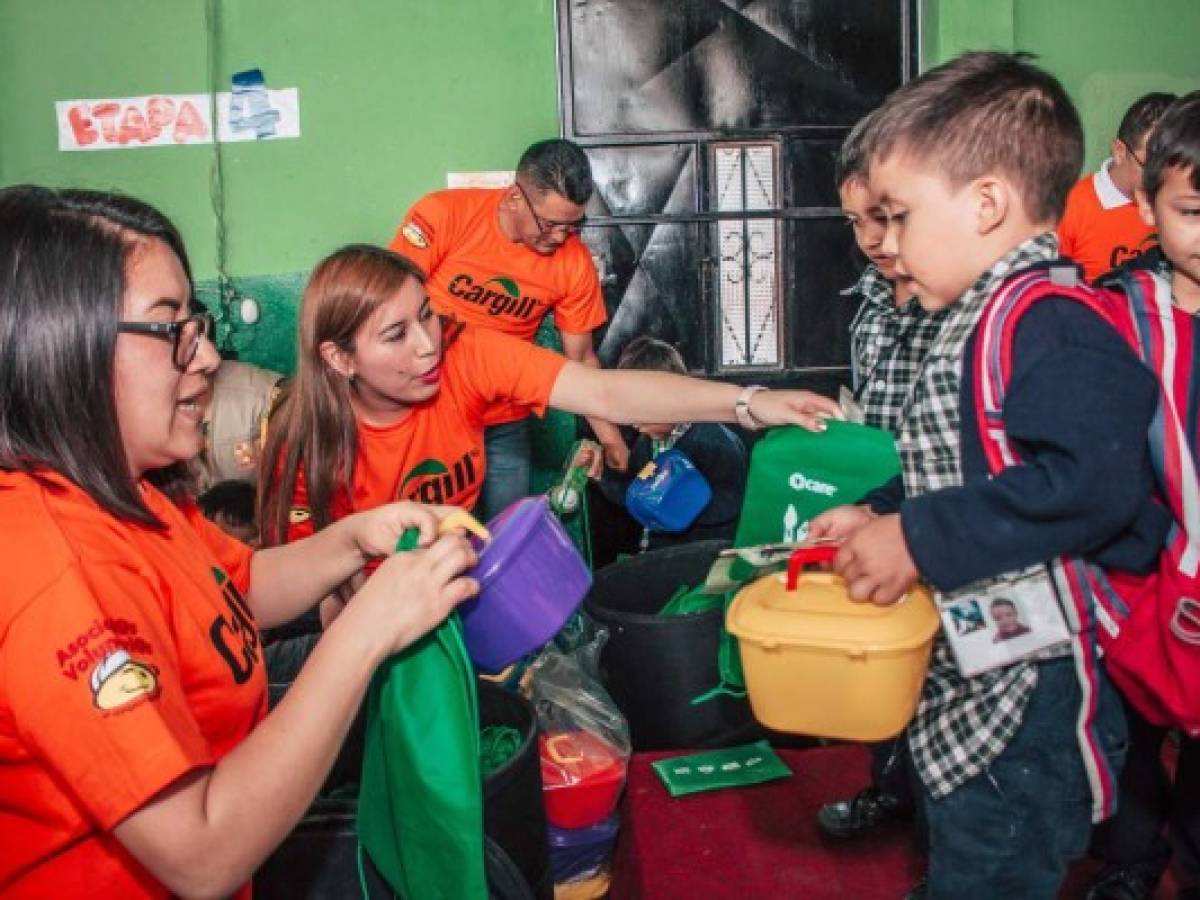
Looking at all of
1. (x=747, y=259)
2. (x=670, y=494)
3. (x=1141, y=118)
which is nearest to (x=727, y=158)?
(x=747, y=259)

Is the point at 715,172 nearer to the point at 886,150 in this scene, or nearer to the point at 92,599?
the point at 886,150

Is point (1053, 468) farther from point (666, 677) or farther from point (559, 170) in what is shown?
point (559, 170)

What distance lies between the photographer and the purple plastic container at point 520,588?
1.46 m

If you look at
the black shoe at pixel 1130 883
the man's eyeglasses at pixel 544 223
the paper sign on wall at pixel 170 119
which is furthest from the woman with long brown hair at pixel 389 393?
the paper sign on wall at pixel 170 119

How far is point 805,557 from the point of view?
136 cm

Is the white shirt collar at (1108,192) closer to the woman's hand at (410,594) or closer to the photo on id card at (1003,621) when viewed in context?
the photo on id card at (1003,621)

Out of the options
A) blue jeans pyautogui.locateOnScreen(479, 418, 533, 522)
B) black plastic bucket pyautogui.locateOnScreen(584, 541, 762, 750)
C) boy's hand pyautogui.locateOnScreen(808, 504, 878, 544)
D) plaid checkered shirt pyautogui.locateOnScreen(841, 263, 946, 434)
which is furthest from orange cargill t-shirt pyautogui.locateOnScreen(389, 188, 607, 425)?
boy's hand pyautogui.locateOnScreen(808, 504, 878, 544)

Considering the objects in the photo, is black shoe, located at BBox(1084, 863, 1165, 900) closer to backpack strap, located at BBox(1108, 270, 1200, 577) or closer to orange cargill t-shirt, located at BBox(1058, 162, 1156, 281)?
backpack strap, located at BBox(1108, 270, 1200, 577)

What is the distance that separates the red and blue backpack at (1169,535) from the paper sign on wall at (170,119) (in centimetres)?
359

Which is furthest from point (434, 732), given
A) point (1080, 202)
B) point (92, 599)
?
point (1080, 202)

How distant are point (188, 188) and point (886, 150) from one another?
11.7 ft

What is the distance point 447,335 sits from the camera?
7.69 feet

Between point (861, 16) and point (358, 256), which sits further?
point (861, 16)

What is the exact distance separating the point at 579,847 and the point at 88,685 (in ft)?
4.53
